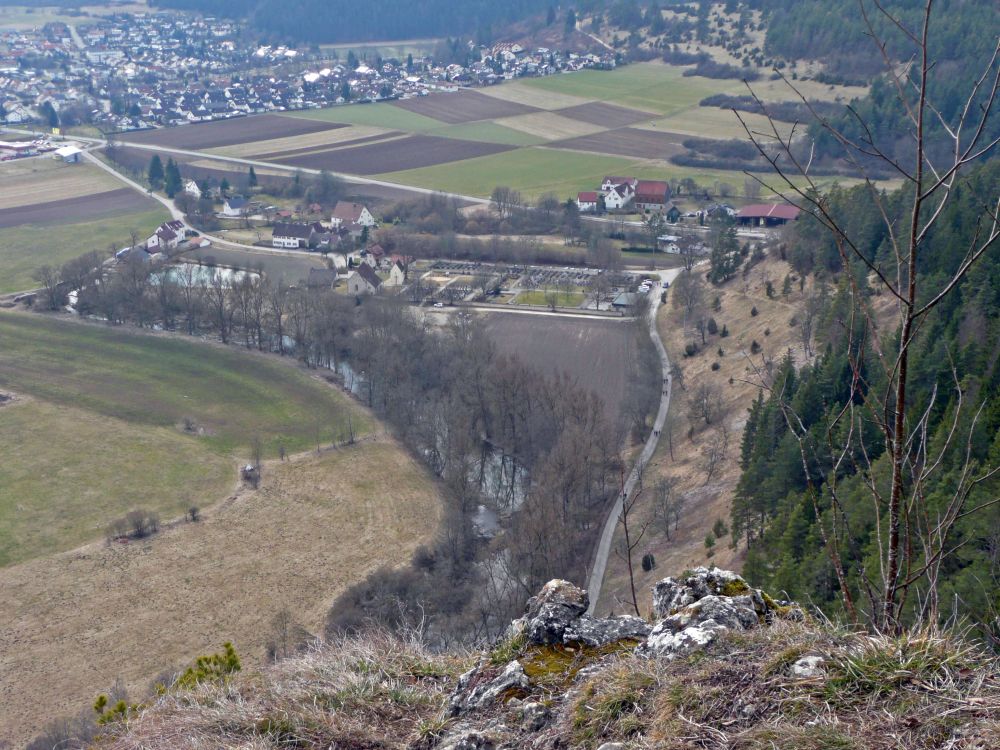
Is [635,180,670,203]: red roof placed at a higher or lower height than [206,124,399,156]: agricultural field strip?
lower

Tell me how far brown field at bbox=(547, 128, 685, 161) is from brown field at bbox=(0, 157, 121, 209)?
31.3 m

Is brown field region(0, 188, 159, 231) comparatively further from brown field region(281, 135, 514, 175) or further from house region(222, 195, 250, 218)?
brown field region(281, 135, 514, 175)

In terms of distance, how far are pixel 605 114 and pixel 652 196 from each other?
25563mm


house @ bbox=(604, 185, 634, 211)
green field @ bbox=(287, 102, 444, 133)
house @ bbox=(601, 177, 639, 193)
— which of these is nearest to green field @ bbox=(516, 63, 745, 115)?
green field @ bbox=(287, 102, 444, 133)

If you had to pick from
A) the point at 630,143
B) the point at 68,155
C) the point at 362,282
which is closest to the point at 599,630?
the point at 362,282

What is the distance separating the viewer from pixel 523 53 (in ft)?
346

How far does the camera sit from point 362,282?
4125 centimetres

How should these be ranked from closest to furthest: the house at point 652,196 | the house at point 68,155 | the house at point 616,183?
the house at point 652,196 < the house at point 616,183 < the house at point 68,155

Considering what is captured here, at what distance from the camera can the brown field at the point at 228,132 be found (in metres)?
73.3

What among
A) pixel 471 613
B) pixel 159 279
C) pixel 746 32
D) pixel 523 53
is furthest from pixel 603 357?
pixel 523 53

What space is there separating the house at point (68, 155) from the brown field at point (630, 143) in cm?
3340

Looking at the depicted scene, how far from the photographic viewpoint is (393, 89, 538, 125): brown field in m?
79.8

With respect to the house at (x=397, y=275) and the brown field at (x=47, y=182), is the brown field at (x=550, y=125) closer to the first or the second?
the brown field at (x=47, y=182)

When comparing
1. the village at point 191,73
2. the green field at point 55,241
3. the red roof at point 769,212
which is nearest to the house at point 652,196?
the red roof at point 769,212
